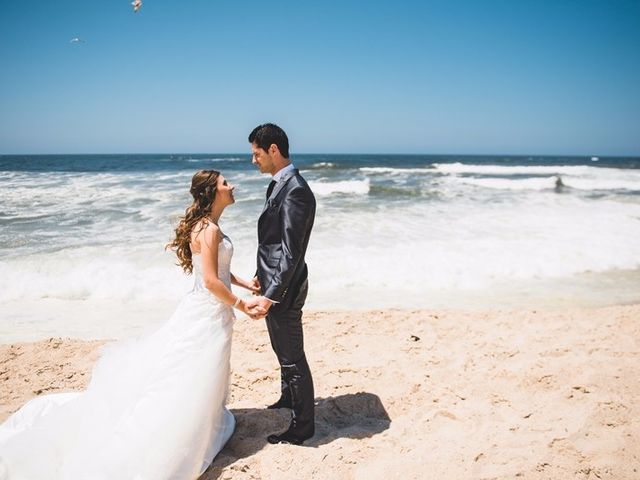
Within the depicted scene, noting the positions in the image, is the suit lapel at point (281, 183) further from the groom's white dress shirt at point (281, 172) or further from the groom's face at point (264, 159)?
the groom's face at point (264, 159)

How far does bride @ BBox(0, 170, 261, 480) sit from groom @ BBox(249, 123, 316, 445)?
8.7 inches

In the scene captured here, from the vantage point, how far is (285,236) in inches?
111

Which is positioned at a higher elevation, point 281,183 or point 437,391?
point 281,183

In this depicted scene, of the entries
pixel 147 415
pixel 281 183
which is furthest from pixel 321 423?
pixel 281 183

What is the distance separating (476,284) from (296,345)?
17.9 feet

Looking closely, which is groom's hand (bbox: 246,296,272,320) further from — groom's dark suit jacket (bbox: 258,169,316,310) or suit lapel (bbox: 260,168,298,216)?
suit lapel (bbox: 260,168,298,216)

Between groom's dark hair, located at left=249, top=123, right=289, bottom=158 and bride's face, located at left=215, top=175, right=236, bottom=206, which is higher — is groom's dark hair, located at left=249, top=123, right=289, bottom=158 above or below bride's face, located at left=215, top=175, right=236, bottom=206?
above

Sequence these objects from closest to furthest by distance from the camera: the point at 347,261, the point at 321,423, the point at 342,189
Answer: the point at 321,423
the point at 347,261
the point at 342,189

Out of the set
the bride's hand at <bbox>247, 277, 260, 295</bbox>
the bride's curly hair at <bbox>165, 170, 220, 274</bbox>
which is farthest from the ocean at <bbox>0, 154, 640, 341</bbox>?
the bride's curly hair at <bbox>165, 170, 220, 274</bbox>

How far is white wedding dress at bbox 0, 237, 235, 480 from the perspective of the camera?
2.60 metres

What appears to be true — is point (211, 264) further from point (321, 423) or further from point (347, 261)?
point (347, 261)

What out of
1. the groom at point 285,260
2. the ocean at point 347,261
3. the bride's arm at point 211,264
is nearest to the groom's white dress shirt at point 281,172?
the groom at point 285,260

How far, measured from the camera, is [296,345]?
3.05 metres

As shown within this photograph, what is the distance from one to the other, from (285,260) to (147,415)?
1253 millimetres
